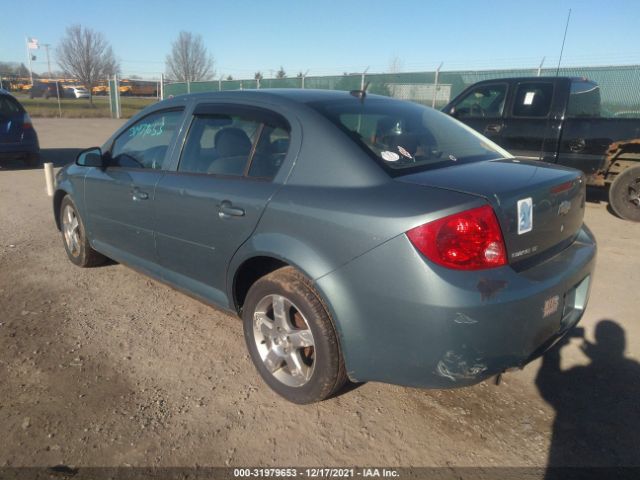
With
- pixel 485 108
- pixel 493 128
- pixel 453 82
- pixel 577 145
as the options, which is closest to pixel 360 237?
pixel 577 145

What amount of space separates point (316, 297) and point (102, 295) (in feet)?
8.16

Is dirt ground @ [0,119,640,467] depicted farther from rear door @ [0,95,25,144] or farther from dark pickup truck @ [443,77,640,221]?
rear door @ [0,95,25,144]

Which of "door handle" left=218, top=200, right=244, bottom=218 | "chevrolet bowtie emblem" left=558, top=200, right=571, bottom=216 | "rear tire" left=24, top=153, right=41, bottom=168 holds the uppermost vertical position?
"chevrolet bowtie emblem" left=558, top=200, right=571, bottom=216

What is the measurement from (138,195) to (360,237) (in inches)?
80.1

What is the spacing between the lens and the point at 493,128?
753 cm

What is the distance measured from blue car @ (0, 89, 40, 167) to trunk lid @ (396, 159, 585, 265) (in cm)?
1065

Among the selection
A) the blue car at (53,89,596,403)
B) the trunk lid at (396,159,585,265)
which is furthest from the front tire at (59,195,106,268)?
the trunk lid at (396,159,585,265)

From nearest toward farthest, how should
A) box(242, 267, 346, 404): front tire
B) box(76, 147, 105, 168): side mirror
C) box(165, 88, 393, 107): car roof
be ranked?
box(242, 267, 346, 404): front tire
box(165, 88, 393, 107): car roof
box(76, 147, 105, 168): side mirror

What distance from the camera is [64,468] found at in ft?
7.39

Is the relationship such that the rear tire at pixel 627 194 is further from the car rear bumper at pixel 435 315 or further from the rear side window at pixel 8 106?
the rear side window at pixel 8 106

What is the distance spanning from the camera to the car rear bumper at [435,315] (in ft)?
6.79

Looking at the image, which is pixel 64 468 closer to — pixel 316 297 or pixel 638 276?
pixel 316 297

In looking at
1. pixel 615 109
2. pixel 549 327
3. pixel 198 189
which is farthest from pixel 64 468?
pixel 615 109

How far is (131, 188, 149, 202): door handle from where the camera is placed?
3503 millimetres
